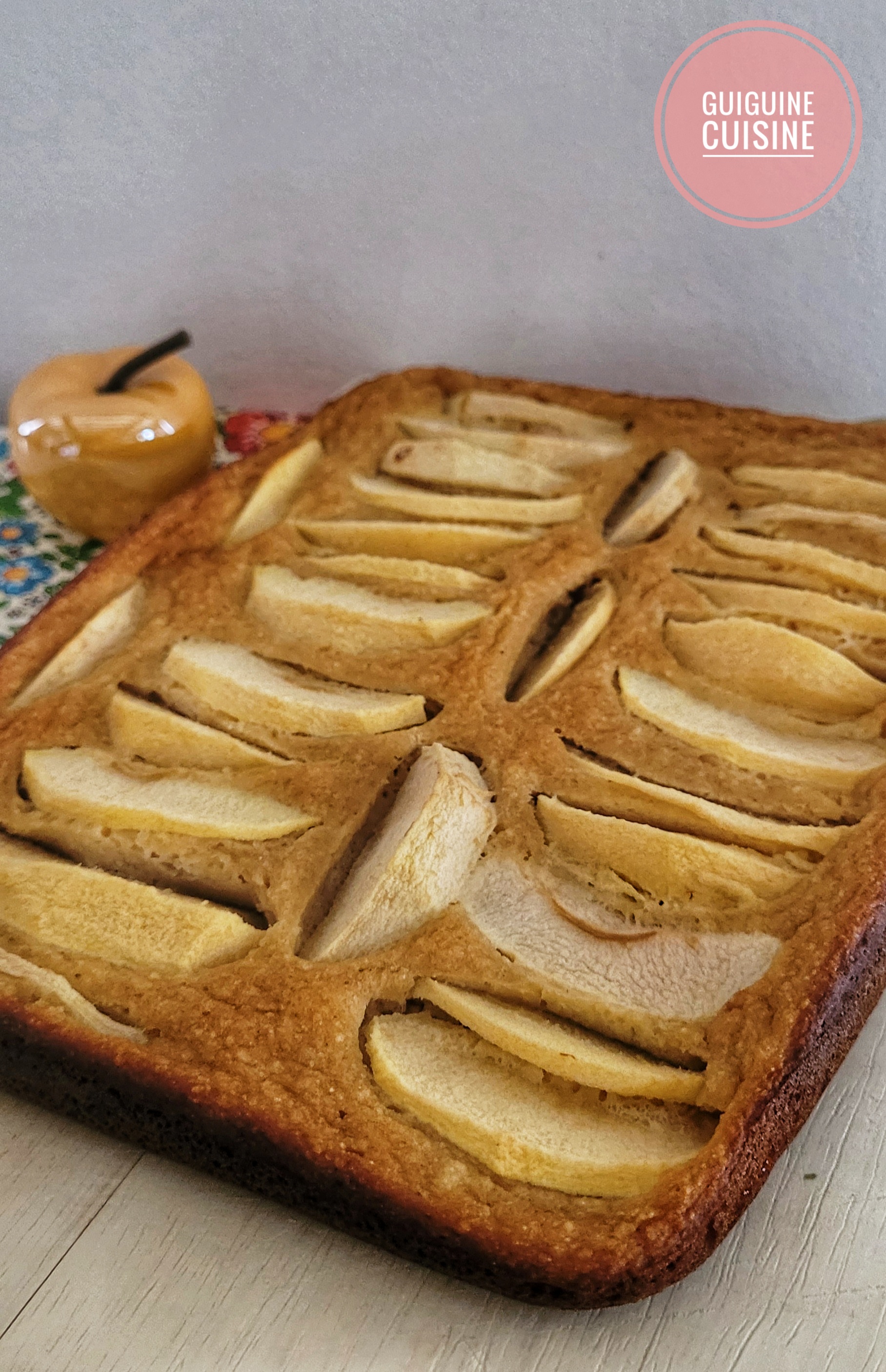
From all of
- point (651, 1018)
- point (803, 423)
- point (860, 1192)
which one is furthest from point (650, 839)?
point (803, 423)

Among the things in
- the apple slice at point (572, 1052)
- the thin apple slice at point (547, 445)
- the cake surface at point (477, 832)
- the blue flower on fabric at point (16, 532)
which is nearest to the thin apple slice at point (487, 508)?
the cake surface at point (477, 832)

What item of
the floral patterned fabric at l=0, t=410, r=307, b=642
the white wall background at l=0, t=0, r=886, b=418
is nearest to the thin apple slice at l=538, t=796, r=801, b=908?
the floral patterned fabric at l=0, t=410, r=307, b=642

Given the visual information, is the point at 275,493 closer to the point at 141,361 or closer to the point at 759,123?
the point at 141,361

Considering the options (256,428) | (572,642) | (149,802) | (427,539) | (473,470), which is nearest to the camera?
(149,802)

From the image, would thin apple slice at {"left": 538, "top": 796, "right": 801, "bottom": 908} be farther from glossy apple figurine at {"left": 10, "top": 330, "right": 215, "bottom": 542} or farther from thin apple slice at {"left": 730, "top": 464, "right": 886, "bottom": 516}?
glossy apple figurine at {"left": 10, "top": 330, "right": 215, "bottom": 542}

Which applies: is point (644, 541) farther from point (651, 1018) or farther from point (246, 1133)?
point (246, 1133)

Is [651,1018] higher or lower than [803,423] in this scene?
lower

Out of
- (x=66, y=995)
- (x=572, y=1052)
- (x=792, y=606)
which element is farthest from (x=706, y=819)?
(x=66, y=995)
